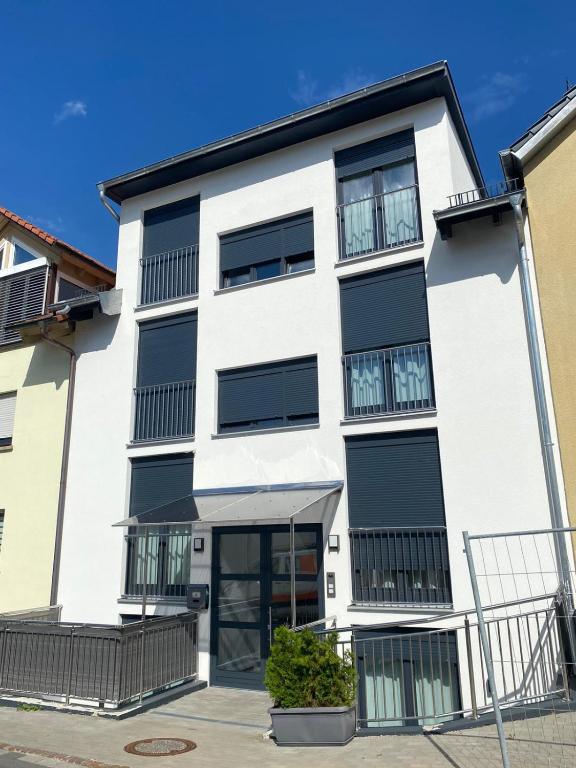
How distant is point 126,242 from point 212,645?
29.5 ft

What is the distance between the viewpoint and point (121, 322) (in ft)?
44.1

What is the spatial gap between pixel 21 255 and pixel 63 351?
3.60 metres

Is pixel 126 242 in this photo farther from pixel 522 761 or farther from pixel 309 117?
pixel 522 761

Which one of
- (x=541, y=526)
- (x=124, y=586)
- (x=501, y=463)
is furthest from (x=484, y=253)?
(x=124, y=586)

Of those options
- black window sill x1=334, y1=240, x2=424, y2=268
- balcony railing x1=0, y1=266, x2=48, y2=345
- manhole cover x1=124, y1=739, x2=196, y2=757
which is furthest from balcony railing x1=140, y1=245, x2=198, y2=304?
manhole cover x1=124, y1=739, x2=196, y2=757

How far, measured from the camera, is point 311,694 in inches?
281

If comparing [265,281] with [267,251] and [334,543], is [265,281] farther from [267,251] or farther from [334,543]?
[334,543]

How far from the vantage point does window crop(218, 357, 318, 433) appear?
11.2 m

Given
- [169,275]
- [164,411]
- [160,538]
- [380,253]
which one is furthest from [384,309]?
[160,538]

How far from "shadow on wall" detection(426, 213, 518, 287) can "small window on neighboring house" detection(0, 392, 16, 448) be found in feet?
33.0

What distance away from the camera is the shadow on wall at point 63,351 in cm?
1355

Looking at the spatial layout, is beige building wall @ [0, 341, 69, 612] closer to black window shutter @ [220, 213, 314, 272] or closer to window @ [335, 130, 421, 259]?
black window shutter @ [220, 213, 314, 272]

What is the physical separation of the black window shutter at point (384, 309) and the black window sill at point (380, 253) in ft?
0.96

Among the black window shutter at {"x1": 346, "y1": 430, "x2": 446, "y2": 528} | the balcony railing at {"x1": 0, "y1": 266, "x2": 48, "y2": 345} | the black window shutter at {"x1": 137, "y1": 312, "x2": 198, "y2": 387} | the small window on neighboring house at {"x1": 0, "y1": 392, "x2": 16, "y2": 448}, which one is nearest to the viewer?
the black window shutter at {"x1": 346, "y1": 430, "x2": 446, "y2": 528}
